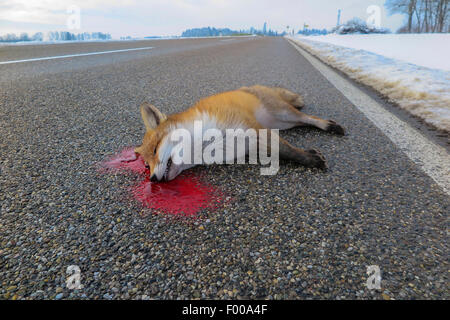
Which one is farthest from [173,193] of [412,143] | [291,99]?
[291,99]

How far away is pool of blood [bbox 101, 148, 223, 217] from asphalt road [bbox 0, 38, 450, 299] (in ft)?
0.31

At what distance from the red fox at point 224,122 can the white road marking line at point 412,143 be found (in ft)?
1.82

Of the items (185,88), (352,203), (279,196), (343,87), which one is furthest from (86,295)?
(343,87)

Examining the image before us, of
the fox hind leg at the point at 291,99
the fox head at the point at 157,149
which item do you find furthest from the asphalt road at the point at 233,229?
the fox hind leg at the point at 291,99

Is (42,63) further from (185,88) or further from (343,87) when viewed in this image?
(343,87)

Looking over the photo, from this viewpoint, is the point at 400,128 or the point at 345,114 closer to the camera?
the point at 400,128

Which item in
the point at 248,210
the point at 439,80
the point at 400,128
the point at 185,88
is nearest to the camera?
the point at 248,210

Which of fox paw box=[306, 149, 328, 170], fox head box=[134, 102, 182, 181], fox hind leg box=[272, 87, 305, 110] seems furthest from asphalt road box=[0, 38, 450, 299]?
fox hind leg box=[272, 87, 305, 110]

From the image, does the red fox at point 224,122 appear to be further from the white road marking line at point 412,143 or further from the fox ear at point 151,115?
the white road marking line at point 412,143

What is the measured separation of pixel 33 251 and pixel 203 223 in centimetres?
84

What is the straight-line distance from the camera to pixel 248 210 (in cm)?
165

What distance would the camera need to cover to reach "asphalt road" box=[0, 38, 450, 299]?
1.14m
